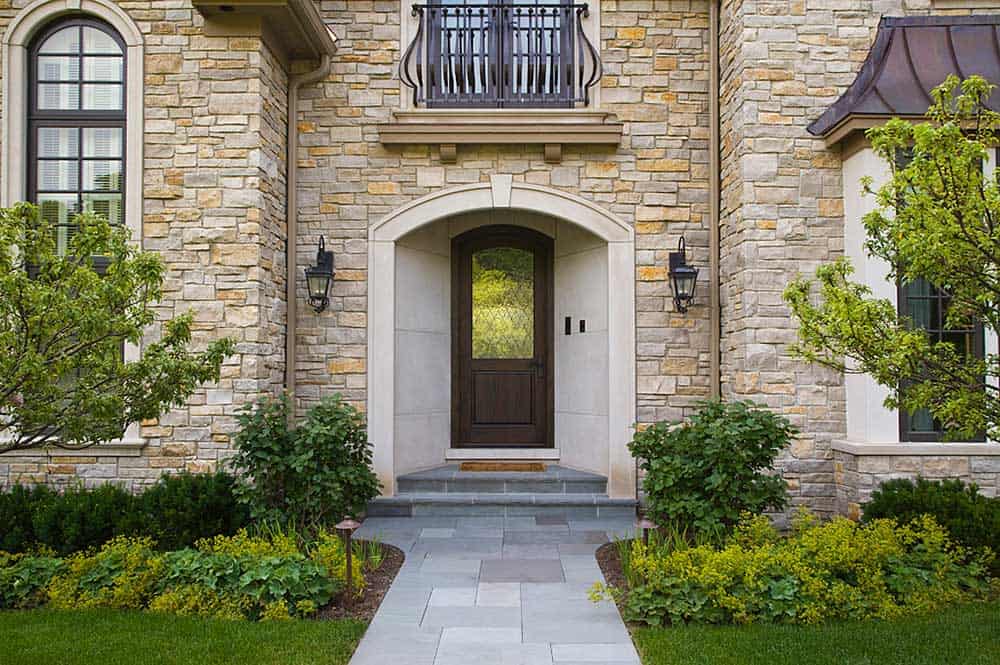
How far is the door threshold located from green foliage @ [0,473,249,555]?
2976 mm

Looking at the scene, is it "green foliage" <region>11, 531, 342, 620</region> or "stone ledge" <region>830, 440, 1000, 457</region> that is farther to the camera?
"stone ledge" <region>830, 440, 1000, 457</region>

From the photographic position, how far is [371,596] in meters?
5.75

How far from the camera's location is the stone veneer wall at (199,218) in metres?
7.43

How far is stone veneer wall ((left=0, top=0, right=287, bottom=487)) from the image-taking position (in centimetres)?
743

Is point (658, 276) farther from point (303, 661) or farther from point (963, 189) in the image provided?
point (303, 661)

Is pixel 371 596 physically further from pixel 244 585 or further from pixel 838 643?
pixel 838 643

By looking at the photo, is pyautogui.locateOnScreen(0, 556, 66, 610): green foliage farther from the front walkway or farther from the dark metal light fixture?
the front walkway

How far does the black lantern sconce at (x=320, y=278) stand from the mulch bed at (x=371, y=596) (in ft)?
8.37

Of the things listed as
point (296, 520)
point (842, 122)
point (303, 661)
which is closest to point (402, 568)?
A: point (296, 520)

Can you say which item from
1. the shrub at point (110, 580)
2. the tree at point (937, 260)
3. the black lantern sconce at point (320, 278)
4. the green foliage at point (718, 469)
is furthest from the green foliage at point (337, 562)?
the tree at point (937, 260)

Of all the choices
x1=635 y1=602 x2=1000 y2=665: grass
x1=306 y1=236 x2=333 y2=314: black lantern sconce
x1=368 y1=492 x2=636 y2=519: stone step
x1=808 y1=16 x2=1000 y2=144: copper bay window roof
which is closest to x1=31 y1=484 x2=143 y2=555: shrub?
x1=368 y1=492 x2=636 y2=519: stone step

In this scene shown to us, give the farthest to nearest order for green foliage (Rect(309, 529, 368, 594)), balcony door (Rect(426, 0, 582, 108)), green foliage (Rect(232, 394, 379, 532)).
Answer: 1. balcony door (Rect(426, 0, 582, 108))
2. green foliage (Rect(232, 394, 379, 532))
3. green foliage (Rect(309, 529, 368, 594))

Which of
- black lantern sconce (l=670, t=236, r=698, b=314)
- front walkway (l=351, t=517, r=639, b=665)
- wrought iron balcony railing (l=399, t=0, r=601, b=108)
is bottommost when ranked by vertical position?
front walkway (l=351, t=517, r=639, b=665)

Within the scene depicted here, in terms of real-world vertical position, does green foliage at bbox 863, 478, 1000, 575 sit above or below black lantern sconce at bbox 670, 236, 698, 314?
below
